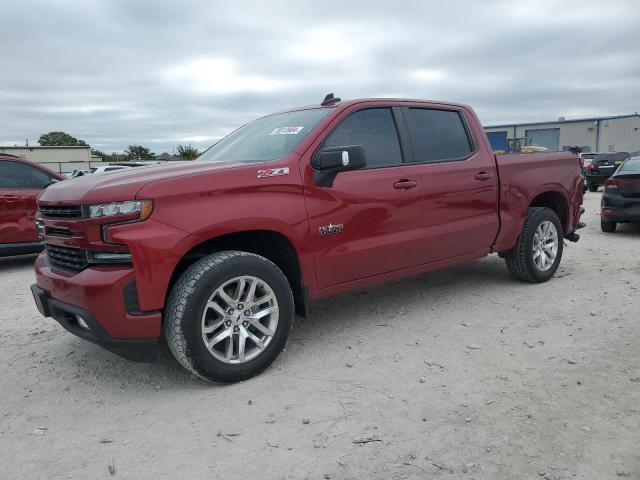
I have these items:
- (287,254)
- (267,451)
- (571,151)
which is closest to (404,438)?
(267,451)

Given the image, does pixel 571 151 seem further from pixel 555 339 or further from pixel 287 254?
pixel 287 254

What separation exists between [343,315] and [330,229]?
1245 millimetres

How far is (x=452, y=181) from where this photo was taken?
15.7 feet

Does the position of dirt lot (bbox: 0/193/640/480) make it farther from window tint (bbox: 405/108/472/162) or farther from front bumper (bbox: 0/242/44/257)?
front bumper (bbox: 0/242/44/257)

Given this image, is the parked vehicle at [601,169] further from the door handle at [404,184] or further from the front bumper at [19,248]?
the front bumper at [19,248]

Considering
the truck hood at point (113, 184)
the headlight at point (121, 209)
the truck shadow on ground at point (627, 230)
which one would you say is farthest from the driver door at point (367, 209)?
the truck shadow on ground at point (627, 230)

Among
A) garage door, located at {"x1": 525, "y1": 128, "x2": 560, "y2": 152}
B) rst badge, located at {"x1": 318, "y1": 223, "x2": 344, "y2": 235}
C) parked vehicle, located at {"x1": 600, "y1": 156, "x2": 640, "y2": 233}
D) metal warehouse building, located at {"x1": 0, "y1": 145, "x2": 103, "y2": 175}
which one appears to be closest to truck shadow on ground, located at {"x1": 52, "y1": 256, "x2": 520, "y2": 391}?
rst badge, located at {"x1": 318, "y1": 223, "x2": 344, "y2": 235}

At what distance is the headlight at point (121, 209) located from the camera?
3.17 m

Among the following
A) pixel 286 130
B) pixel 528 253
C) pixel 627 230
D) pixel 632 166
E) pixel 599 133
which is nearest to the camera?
pixel 286 130

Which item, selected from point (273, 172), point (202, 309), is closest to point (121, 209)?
point (202, 309)

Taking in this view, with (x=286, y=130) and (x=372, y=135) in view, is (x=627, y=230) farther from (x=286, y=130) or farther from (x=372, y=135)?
(x=286, y=130)

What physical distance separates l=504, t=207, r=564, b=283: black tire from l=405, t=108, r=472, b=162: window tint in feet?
3.58

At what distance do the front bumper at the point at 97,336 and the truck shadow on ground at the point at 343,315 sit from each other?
0.36 metres

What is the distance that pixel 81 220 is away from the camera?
3.22 m
